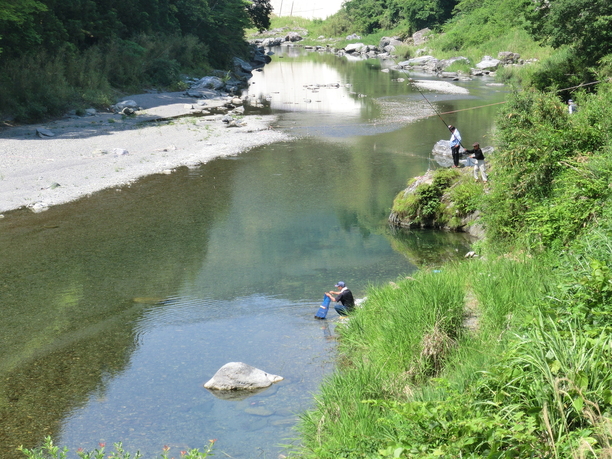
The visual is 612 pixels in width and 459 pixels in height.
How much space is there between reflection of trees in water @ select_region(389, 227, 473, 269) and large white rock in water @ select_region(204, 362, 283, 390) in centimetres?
602

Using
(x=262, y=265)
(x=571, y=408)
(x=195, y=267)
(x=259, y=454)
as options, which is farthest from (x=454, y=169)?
(x=571, y=408)

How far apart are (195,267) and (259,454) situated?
23.5ft

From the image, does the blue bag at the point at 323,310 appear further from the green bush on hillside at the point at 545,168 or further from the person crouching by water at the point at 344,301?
the green bush on hillside at the point at 545,168

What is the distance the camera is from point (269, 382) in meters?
8.38

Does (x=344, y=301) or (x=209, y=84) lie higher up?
(x=209, y=84)

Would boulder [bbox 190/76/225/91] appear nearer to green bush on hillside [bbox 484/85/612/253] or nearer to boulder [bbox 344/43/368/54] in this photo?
green bush on hillside [bbox 484/85/612/253]

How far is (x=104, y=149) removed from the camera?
2328 centimetres

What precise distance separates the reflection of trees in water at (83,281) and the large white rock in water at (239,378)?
5.50 ft

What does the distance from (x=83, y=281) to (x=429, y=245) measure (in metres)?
8.09

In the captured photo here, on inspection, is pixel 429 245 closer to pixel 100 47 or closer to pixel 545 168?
pixel 545 168

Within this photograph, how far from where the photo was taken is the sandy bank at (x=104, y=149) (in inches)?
742

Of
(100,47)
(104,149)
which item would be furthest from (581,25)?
(100,47)

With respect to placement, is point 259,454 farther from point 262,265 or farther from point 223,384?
point 262,265

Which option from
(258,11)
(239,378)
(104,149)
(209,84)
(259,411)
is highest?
(258,11)
